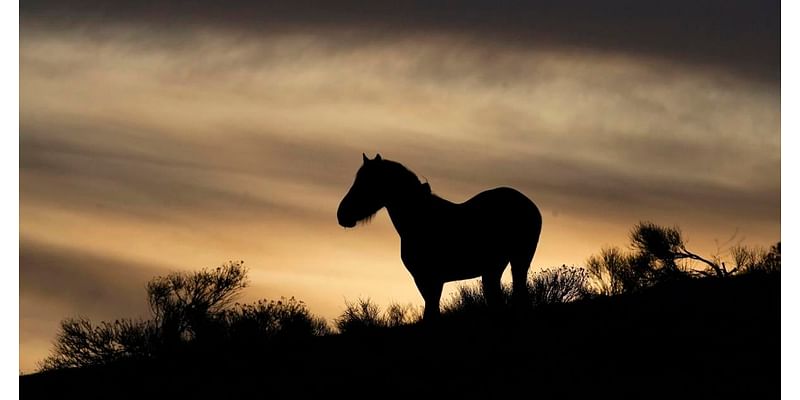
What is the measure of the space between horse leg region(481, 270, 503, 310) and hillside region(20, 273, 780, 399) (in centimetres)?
23

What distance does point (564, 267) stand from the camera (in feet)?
67.3

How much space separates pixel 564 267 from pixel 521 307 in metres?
4.61

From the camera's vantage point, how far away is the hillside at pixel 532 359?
41.5 ft

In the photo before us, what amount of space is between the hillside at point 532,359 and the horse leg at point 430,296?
0.36 metres

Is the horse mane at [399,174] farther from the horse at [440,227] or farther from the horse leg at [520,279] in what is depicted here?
the horse leg at [520,279]

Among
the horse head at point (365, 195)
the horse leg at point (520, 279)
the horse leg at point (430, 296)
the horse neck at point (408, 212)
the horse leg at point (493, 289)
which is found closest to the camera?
the horse leg at point (430, 296)

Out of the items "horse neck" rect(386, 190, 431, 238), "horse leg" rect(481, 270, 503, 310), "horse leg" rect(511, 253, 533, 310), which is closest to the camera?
"horse neck" rect(386, 190, 431, 238)

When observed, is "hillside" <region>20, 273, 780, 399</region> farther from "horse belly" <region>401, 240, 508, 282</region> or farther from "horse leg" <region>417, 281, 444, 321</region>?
"horse belly" <region>401, 240, 508, 282</region>

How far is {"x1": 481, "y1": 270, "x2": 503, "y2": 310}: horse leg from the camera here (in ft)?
51.5

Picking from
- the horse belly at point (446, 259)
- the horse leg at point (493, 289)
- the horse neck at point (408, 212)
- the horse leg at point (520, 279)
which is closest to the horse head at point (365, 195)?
the horse neck at point (408, 212)

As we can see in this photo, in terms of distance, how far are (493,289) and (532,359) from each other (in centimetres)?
197

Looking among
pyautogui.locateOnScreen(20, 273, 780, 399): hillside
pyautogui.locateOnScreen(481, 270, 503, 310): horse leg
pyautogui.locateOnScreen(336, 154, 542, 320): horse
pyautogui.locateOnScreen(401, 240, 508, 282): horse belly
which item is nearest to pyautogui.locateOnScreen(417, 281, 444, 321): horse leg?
pyautogui.locateOnScreen(336, 154, 542, 320): horse
